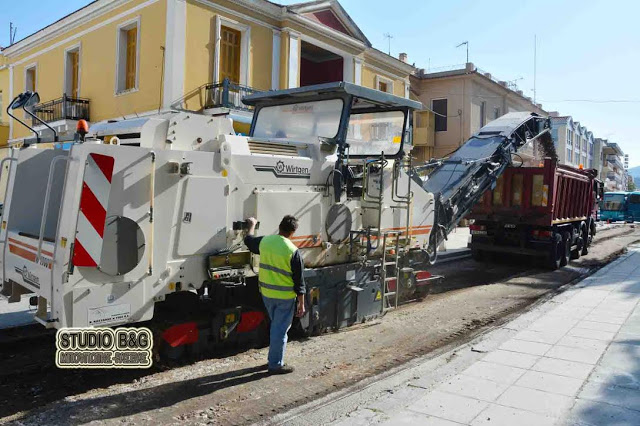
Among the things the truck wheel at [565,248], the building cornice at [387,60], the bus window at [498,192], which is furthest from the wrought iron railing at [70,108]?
the truck wheel at [565,248]

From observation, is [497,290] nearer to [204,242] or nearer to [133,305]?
[204,242]

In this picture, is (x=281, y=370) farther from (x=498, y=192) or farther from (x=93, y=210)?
(x=498, y=192)

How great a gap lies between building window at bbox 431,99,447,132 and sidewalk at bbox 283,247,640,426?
23.8 metres

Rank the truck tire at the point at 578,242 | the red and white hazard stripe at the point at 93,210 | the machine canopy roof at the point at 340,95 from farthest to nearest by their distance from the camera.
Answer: the truck tire at the point at 578,242
the machine canopy roof at the point at 340,95
the red and white hazard stripe at the point at 93,210

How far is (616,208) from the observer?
118 ft

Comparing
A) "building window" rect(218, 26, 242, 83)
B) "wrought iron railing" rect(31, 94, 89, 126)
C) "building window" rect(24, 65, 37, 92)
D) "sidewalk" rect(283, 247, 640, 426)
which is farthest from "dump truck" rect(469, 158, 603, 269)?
"building window" rect(24, 65, 37, 92)

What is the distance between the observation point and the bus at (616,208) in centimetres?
3550

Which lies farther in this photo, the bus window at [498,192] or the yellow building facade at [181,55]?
the yellow building facade at [181,55]

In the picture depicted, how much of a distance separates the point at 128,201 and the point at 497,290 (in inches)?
300

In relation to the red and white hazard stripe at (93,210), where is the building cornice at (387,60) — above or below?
above

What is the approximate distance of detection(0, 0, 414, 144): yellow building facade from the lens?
15281 millimetres

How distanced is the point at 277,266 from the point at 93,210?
1614mm

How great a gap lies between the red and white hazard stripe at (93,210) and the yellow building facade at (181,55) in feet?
35.6

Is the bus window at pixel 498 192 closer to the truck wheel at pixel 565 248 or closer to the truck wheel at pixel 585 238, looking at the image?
the truck wheel at pixel 565 248
